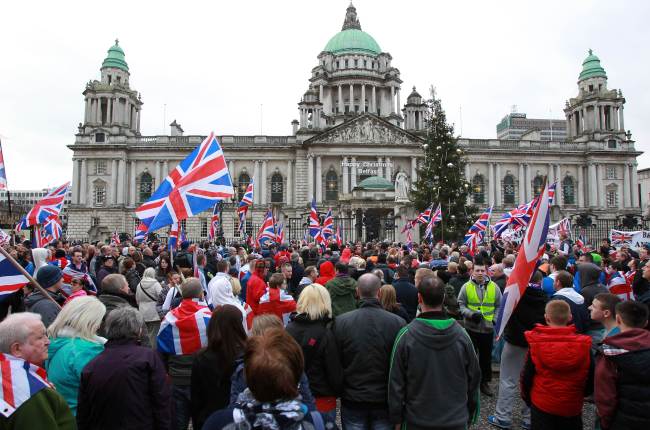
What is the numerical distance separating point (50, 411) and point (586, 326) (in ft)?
21.7

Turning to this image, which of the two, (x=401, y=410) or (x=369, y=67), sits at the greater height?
(x=369, y=67)

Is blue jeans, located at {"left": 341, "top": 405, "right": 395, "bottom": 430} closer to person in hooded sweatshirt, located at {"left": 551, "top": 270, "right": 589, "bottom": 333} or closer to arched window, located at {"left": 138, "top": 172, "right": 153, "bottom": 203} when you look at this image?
person in hooded sweatshirt, located at {"left": 551, "top": 270, "right": 589, "bottom": 333}

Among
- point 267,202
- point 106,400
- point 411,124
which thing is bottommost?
point 106,400

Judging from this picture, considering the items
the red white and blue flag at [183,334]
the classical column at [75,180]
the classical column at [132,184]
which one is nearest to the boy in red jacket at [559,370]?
the red white and blue flag at [183,334]

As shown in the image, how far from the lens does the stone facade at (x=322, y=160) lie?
54969 mm

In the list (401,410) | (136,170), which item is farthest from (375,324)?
(136,170)

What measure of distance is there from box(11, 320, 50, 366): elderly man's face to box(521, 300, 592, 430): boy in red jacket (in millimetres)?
4335

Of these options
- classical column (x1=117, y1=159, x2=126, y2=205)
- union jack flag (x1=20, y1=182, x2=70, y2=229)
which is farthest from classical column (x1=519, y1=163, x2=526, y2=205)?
union jack flag (x1=20, y1=182, x2=70, y2=229)

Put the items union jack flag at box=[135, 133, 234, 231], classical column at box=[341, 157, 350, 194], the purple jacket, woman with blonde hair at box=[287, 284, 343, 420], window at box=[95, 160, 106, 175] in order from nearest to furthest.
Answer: the purple jacket
woman with blonde hair at box=[287, 284, 343, 420]
union jack flag at box=[135, 133, 234, 231]
classical column at box=[341, 157, 350, 194]
window at box=[95, 160, 106, 175]

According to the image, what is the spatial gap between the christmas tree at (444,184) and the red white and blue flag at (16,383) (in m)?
27.4

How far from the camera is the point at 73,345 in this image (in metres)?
4.25

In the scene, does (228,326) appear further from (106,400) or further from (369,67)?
(369,67)

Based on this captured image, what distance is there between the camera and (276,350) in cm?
297

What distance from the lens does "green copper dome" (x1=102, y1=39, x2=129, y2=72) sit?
57422 mm
